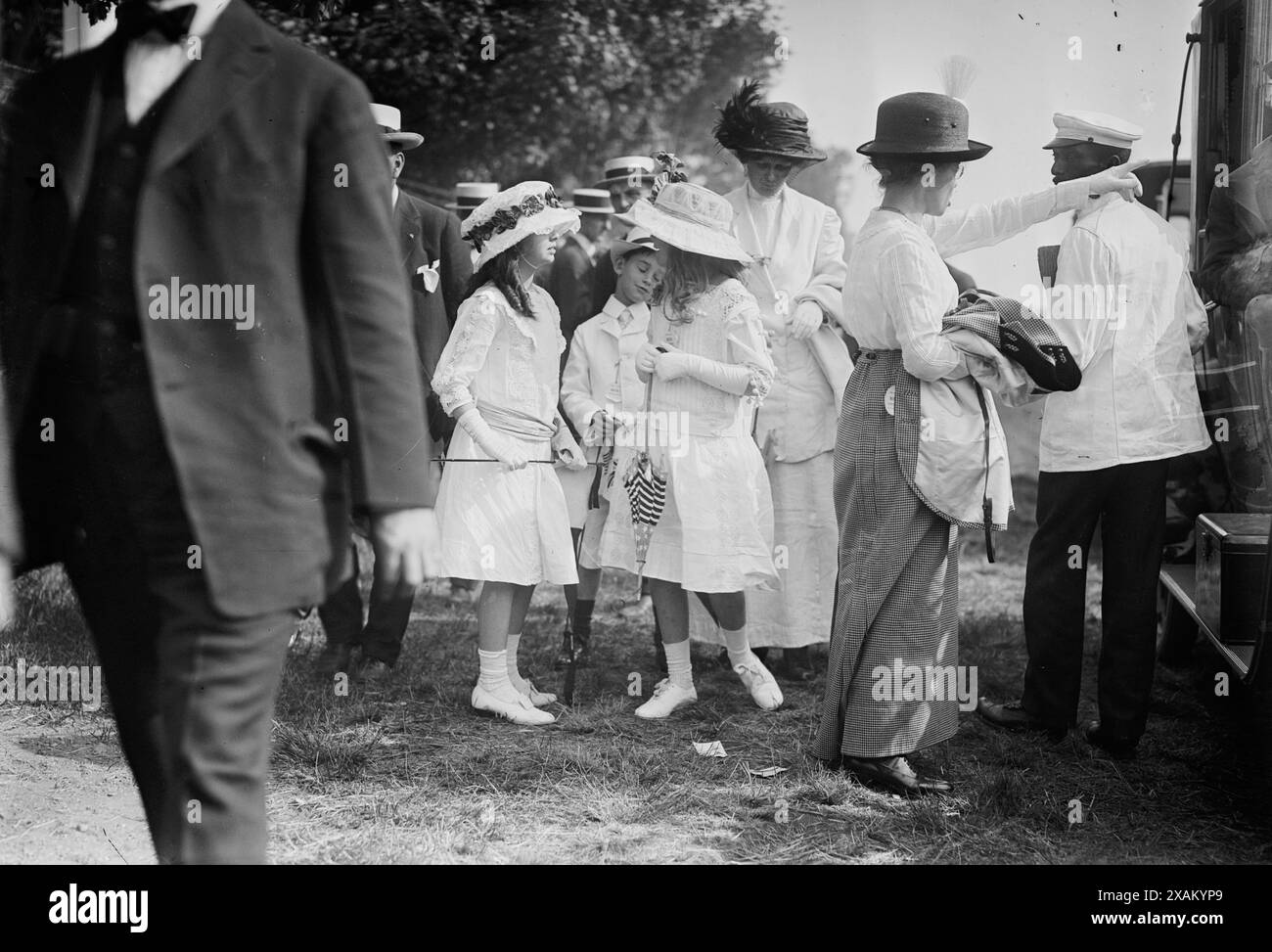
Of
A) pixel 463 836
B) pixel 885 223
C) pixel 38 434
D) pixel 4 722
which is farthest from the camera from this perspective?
pixel 4 722

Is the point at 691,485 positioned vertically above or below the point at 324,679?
above

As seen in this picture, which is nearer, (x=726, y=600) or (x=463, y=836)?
(x=463, y=836)

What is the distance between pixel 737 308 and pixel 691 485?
590mm

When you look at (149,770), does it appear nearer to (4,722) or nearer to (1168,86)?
(4,722)

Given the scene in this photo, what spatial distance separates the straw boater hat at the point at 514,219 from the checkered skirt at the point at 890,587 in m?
1.16

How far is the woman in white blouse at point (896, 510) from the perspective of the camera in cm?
360

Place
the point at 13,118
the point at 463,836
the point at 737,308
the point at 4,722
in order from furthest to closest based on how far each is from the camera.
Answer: the point at 737,308 < the point at 4,722 < the point at 463,836 < the point at 13,118

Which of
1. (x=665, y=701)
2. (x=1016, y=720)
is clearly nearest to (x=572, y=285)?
(x=665, y=701)

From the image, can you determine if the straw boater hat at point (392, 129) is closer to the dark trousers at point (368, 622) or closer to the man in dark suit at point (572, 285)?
the man in dark suit at point (572, 285)

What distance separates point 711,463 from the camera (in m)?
4.35

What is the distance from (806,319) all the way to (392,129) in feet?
5.07

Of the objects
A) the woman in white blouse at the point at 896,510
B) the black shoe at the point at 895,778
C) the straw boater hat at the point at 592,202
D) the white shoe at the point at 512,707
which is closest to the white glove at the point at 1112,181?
the woman in white blouse at the point at 896,510

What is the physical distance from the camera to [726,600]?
4.43 m
